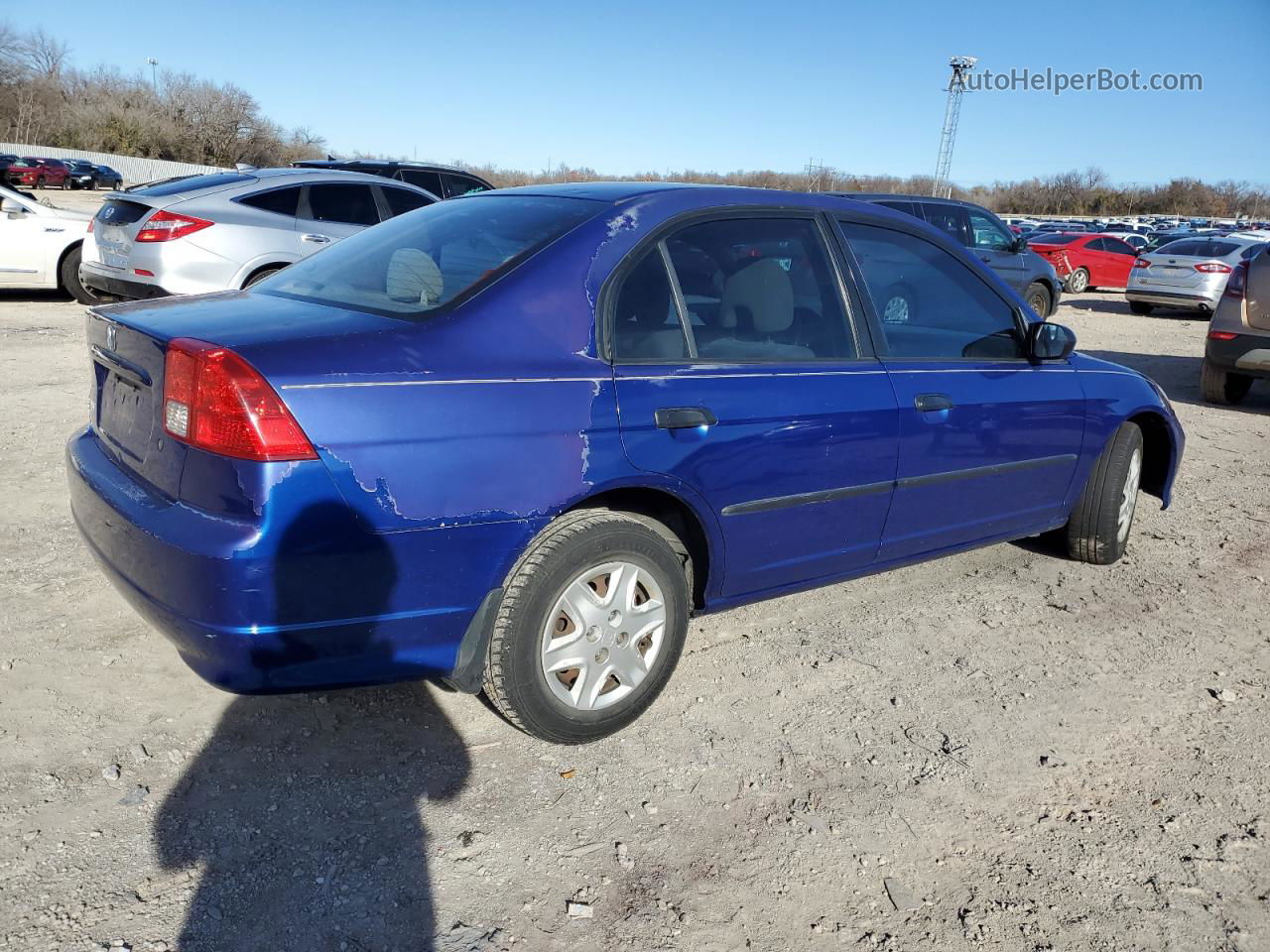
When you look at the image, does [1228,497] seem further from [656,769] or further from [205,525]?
[205,525]

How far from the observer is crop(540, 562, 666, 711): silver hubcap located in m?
2.86

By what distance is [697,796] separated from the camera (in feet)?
9.23

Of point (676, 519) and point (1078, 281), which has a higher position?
point (1078, 281)

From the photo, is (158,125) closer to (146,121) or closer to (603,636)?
(146,121)

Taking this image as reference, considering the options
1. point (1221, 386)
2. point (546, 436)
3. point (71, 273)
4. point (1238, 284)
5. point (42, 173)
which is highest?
point (42, 173)

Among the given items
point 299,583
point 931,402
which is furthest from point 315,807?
point 931,402

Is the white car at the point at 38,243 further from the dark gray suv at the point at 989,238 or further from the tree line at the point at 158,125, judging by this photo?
the tree line at the point at 158,125

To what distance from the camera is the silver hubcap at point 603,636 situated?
2.86 metres

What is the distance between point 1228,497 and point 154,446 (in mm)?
6052

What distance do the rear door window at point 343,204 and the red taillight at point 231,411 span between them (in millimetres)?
6922

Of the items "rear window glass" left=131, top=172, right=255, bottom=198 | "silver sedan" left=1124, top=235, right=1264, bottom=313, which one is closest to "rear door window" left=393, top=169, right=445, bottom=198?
"rear window glass" left=131, top=172, right=255, bottom=198

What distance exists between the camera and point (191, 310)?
2.89 m

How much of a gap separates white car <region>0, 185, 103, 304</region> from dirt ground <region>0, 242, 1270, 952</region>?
8254 millimetres

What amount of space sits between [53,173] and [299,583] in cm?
4843
